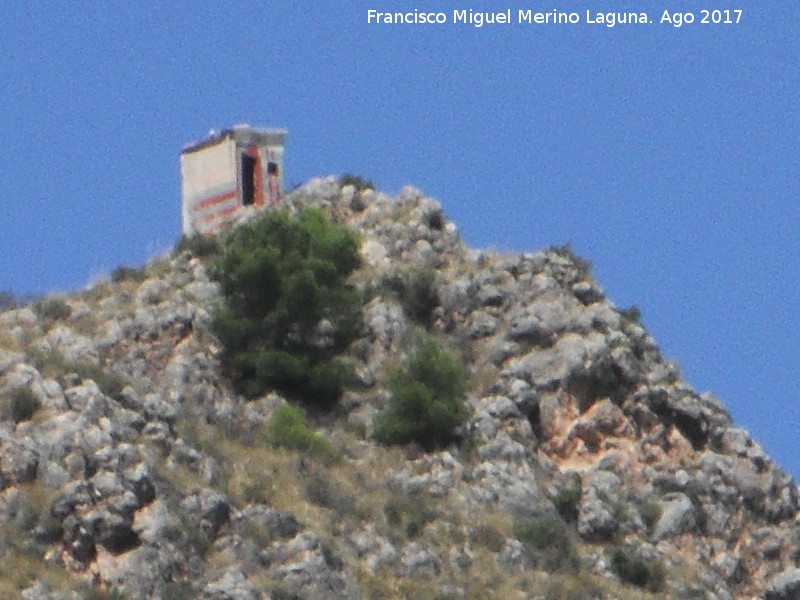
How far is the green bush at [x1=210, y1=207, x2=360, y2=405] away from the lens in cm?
8994

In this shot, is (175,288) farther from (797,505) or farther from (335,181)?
(797,505)

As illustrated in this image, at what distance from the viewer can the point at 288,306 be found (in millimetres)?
91500

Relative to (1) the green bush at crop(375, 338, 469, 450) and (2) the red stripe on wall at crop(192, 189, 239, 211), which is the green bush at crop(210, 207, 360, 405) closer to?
(1) the green bush at crop(375, 338, 469, 450)

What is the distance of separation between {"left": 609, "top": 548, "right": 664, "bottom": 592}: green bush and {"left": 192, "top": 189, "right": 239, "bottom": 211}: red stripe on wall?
2059 centimetres

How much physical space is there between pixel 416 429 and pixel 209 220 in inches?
589

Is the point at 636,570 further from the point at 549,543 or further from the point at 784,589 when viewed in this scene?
the point at 784,589

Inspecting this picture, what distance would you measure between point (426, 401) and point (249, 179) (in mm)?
15595

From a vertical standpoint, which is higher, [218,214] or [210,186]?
[210,186]

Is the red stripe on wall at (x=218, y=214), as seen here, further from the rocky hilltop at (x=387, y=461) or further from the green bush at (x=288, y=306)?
the green bush at (x=288, y=306)

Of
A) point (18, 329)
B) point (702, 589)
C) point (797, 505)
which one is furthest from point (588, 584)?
point (18, 329)

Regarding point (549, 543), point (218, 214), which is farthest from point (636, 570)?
point (218, 214)

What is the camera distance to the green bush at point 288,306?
89.9 meters

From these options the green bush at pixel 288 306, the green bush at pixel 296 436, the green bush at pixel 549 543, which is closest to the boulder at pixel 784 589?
the green bush at pixel 549 543

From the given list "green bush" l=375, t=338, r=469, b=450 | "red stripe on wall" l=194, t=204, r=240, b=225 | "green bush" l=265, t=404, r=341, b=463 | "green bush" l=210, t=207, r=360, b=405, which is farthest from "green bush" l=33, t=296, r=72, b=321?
"red stripe on wall" l=194, t=204, r=240, b=225
